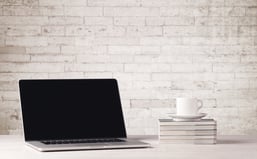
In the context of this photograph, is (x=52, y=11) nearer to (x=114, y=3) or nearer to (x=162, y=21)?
(x=114, y=3)

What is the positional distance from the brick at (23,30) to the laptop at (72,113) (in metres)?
2.00

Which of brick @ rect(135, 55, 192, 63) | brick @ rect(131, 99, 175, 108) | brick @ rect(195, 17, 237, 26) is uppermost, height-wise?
brick @ rect(195, 17, 237, 26)

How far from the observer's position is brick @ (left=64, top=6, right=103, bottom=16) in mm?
4441

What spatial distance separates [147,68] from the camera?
450 cm

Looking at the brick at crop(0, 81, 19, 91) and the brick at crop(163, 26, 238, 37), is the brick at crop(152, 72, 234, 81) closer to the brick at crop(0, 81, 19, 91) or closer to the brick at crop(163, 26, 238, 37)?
the brick at crop(163, 26, 238, 37)

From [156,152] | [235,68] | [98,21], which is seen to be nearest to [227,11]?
[235,68]

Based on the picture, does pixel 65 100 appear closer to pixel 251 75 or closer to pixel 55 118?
pixel 55 118

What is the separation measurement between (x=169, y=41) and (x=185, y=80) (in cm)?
30

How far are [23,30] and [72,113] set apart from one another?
2102mm

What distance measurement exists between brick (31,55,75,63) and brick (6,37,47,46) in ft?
0.30

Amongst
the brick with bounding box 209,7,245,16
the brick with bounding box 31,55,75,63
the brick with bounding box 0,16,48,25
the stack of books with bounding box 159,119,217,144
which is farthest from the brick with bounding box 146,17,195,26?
the stack of books with bounding box 159,119,217,144

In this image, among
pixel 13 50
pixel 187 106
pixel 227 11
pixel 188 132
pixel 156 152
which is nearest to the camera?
pixel 156 152

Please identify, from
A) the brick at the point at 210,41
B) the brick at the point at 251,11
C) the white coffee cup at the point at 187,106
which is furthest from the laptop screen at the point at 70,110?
the brick at the point at 251,11

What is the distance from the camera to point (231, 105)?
4.55 m
